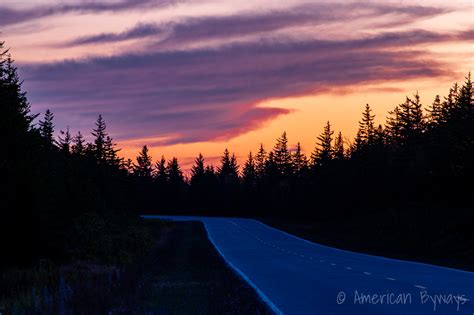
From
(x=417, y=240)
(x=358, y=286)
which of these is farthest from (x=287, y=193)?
(x=358, y=286)

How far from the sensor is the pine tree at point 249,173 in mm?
154000

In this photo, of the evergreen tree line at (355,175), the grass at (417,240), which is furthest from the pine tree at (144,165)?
the grass at (417,240)

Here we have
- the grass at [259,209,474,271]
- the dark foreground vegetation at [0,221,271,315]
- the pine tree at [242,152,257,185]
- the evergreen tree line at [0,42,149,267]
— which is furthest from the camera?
the pine tree at [242,152,257,185]

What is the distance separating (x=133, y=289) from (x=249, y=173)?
14311cm

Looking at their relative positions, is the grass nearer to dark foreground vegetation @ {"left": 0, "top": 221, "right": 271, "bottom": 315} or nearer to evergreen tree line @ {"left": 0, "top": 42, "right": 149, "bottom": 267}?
dark foreground vegetation @ {"left": 0, "top": 221, "right": 271, "bottom": 315}

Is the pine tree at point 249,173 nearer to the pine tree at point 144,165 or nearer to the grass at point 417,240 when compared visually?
the pine tree at point 144,165

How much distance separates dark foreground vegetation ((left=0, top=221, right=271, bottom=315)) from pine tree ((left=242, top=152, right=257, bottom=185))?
11715cm

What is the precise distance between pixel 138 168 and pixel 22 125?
150543 mm

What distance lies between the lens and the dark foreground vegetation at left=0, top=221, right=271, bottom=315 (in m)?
16.7

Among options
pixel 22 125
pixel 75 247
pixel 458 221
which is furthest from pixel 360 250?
pixel 22 125

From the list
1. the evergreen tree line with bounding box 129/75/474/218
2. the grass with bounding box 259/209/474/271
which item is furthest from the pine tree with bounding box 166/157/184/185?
the grass with bounding box 259/209/474/271

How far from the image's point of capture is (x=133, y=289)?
2138 cm

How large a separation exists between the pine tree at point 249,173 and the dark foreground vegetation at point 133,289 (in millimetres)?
117147

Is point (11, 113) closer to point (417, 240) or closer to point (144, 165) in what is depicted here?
point (417, 240)
